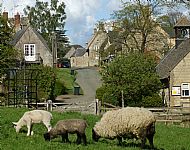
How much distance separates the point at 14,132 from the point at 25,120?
86 centimetres

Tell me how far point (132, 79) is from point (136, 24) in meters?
17.6

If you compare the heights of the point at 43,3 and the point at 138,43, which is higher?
the point at 43,3

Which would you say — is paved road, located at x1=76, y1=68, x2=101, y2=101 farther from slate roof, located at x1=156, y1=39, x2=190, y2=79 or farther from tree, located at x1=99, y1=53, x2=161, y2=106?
tree, located at x1=99, y1=53, x2=161, y2=106

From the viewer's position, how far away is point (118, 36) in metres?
69.6

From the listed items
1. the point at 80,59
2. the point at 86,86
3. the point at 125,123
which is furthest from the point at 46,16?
the point at 125,123

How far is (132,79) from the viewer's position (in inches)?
1981

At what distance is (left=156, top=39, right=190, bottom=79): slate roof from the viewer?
5869 centimetres

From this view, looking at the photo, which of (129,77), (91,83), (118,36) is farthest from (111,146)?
(91,83)

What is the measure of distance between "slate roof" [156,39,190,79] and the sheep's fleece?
1512 inches

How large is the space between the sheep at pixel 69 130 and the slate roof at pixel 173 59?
131 ft

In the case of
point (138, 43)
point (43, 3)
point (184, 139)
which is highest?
point (43, 3)

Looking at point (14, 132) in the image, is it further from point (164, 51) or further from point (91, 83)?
point (91, 83)

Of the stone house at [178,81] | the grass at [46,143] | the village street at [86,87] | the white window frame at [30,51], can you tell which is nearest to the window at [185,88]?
the stone house at [178,81]

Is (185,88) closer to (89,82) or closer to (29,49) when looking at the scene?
(89,82)
